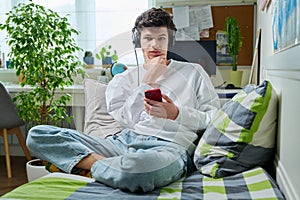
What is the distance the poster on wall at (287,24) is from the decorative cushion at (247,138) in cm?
19

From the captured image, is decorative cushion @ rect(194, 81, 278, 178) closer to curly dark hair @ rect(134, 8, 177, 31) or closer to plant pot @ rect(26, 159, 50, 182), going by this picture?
curly dark hair @ rect(134, 8, 177, 31)

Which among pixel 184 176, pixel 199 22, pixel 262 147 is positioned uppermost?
pixel 199 22

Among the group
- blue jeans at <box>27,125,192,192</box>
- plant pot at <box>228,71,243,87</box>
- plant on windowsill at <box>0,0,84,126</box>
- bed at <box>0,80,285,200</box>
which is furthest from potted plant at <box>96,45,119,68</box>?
plant pot at <box>228,71,243,87</box>

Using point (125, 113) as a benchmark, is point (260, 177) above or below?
below

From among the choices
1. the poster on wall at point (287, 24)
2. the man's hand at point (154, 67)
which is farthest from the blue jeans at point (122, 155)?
the poster on wall at point (287, 24)

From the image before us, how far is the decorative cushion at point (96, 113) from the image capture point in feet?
6.40

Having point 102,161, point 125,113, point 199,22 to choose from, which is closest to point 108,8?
point 199,22

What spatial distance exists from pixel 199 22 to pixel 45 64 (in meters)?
1.08

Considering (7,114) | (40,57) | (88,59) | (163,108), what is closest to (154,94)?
(163,108)

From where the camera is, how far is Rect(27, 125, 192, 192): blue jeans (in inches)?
49.3

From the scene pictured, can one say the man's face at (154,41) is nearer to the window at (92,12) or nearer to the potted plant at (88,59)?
the potted plant at (88,59)

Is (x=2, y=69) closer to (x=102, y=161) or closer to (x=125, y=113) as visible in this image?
(x=125, y=113)

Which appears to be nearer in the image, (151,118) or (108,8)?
(151,118)

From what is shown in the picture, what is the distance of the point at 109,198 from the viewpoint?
117 centimetres
